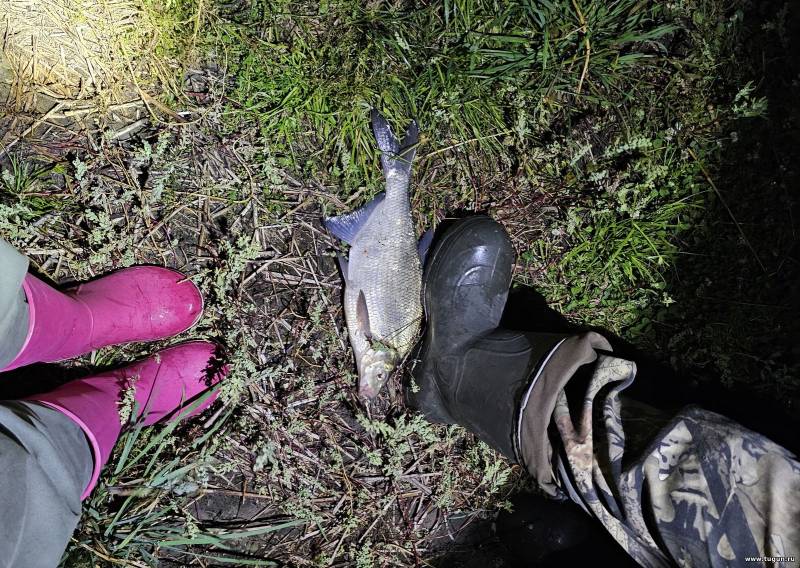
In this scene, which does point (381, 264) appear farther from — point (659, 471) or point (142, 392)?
point (659, 471)

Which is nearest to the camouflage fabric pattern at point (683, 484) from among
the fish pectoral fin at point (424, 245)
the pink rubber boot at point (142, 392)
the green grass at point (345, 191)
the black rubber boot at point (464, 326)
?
the black rubber boot at point (464, 326)

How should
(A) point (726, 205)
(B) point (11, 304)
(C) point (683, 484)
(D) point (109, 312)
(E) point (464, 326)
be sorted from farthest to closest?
(A) point (726, 205) < (E) point (464, 326) < (D) point (109, 312) < (B) point (11, 304) < (C) point (683, 484)

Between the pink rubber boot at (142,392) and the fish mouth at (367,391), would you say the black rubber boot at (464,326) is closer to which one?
the fish mouth at (367,391)

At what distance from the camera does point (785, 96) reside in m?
3.24

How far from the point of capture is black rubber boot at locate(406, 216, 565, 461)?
2908 millimetres

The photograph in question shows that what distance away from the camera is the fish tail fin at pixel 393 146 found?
3088mm

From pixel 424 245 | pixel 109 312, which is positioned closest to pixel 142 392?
pixel 109 312

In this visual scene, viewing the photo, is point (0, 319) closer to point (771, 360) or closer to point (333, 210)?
point (333, 210)

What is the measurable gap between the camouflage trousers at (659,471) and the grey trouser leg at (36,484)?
184 cm

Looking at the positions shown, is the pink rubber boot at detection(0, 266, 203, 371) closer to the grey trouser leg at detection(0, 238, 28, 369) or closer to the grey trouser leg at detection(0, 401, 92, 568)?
the grey trouser leg at detection(0, 238, 28, 369)

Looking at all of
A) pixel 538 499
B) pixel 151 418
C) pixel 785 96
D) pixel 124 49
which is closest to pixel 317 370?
pixel 151 418

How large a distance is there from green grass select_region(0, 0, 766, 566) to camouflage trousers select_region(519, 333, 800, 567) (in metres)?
0.93

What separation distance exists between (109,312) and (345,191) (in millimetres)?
1331

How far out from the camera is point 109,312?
285 cm
